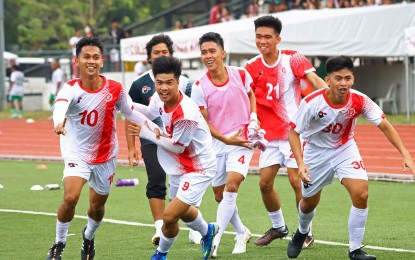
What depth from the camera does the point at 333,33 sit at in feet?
92.0

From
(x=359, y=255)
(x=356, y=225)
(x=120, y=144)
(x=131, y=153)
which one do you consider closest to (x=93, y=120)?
(x=131, y=153)

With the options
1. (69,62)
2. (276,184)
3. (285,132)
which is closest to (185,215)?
(285,132)

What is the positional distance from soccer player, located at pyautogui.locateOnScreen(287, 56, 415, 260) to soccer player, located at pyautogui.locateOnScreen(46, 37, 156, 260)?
5.09 ft

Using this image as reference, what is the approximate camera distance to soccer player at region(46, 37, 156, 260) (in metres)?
9.62

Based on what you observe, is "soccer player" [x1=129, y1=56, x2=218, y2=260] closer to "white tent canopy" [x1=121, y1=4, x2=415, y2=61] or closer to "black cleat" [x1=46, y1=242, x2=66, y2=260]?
"black cleat" [x1=46, y1=242, x2=66, y2=260]

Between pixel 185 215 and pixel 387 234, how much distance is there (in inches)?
116

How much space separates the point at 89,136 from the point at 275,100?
2.31m

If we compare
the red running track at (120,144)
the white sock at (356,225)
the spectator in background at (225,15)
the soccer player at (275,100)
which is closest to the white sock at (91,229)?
the soccer player at (275,100)

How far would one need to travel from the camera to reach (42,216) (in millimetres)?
13586

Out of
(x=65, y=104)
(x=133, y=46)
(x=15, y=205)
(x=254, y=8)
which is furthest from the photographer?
(x=254, y=8)

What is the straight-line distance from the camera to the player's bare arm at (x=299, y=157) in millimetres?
9297

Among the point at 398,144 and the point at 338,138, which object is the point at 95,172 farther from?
the point at 398,144

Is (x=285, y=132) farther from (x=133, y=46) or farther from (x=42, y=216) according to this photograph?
(x=133, y=46)

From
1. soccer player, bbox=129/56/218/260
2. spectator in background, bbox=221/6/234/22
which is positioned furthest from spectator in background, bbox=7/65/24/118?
soccer player, bbox=129/56/218/260
